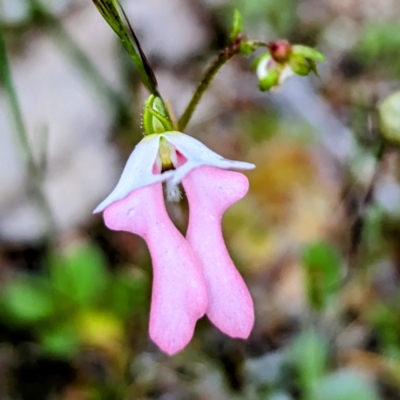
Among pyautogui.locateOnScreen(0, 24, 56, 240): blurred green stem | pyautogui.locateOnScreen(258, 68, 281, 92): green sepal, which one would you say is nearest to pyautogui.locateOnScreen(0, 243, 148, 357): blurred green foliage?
pyautogui.locateOnScreen(0, 24, 56, 240): blurred green stem

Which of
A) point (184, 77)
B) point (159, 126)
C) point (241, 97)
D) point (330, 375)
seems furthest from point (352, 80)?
point (159, 126)

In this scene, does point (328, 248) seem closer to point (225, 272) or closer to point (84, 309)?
point (84, 309)

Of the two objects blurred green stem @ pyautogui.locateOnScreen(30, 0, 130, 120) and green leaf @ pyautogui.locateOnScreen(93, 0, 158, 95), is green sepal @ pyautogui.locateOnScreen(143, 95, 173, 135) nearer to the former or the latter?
green leaf @ pyautogui.locateOnScreen(93, 0, 158, 95)

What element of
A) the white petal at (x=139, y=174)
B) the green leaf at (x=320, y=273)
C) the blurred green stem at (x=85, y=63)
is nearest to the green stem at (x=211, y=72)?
the white petal at (x=139, y=174)

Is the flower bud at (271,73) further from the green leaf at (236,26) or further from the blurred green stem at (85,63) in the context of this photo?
the blurred green stem at (85,63)

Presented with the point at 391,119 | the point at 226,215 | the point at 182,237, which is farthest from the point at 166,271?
the point at 226,215

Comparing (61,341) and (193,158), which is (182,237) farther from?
(61,341)
